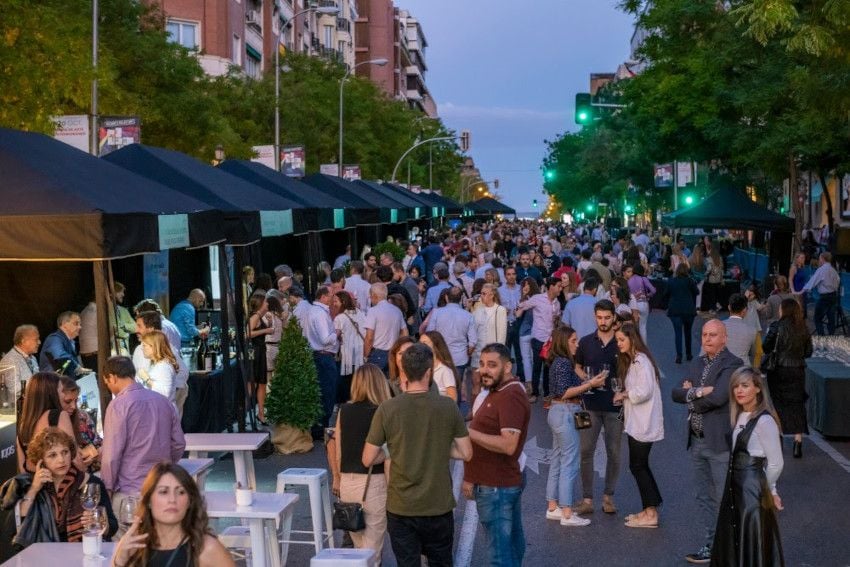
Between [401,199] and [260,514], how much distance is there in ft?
123

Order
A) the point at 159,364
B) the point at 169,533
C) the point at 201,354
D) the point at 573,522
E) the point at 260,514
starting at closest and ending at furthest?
the point at 169,533 → the point at 260,514 → the point at 573,522 → the point at 159,364 → the point at 201,354

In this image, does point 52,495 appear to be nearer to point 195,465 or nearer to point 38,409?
point 38,409

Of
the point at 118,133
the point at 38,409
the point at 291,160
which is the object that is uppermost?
Result: the point at 291,160

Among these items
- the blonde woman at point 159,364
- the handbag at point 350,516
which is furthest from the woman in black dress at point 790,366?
the handbag at point 350,516

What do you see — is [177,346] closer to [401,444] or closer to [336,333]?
[336,333]

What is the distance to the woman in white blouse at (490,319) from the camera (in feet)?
56.3

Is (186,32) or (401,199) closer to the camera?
(401,199)

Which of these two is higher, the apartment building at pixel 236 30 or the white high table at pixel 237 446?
the apartment building at pixel 236 30

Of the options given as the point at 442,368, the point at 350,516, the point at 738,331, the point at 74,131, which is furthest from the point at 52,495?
the point at 74,131

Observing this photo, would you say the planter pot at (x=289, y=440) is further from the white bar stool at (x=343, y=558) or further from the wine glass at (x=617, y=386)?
the white bar stool at (x=343, y=558)

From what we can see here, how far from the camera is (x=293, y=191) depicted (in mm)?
23406

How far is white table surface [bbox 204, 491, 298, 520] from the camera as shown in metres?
8.30

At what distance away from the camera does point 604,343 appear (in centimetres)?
1165

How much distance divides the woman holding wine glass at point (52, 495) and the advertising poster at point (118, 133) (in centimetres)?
1596
